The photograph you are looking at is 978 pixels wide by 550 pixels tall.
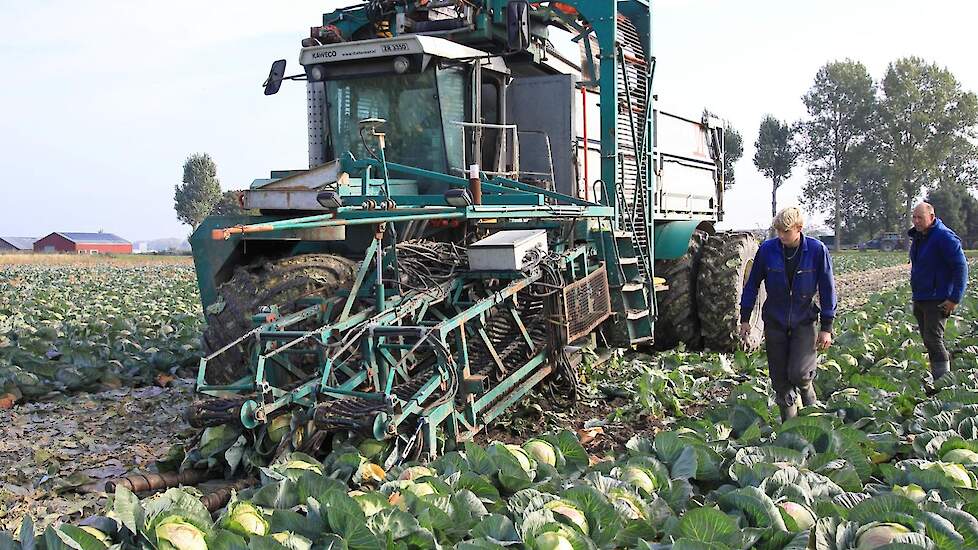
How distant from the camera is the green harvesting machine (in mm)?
4738

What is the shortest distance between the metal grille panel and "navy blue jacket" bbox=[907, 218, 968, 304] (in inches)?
103

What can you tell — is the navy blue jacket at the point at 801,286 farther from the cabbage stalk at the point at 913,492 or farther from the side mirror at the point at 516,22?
the side mirror at the point at 516,22

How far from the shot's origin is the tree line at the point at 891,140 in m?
56.5

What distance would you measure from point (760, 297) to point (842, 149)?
184 feet

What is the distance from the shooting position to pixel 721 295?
861 centimetres

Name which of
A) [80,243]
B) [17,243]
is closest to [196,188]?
[80,243]

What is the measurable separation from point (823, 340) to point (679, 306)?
3.48m

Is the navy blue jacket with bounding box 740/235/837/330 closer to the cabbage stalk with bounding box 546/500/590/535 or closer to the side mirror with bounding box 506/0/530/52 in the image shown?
the side mirror with bounding box 506/0/530/52

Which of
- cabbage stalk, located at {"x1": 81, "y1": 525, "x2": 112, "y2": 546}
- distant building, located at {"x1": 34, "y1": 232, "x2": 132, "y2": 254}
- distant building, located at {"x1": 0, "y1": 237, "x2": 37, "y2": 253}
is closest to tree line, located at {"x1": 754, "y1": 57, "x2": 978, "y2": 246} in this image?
cabbage stalk, located at {"x1": 81, "y1": 525, "x2": 112, "y2": 546}

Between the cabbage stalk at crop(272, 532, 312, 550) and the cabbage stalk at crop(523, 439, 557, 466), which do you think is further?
the cabbage stalk at crop(523, 439, 557, 466)

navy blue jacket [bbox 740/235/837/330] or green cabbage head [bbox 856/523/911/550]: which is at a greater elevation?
navy blue jacket [bbox 740/235/837/330]

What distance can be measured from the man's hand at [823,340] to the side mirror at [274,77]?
4740mm

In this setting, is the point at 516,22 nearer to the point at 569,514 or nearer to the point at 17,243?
the point at 569,514

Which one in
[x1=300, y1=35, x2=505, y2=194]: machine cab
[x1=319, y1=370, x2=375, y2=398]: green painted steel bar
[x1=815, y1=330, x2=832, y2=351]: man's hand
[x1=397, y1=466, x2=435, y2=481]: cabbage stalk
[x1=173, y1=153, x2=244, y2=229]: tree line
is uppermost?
[x1=173, y1=153, x2=244, y2=229]: tree line
